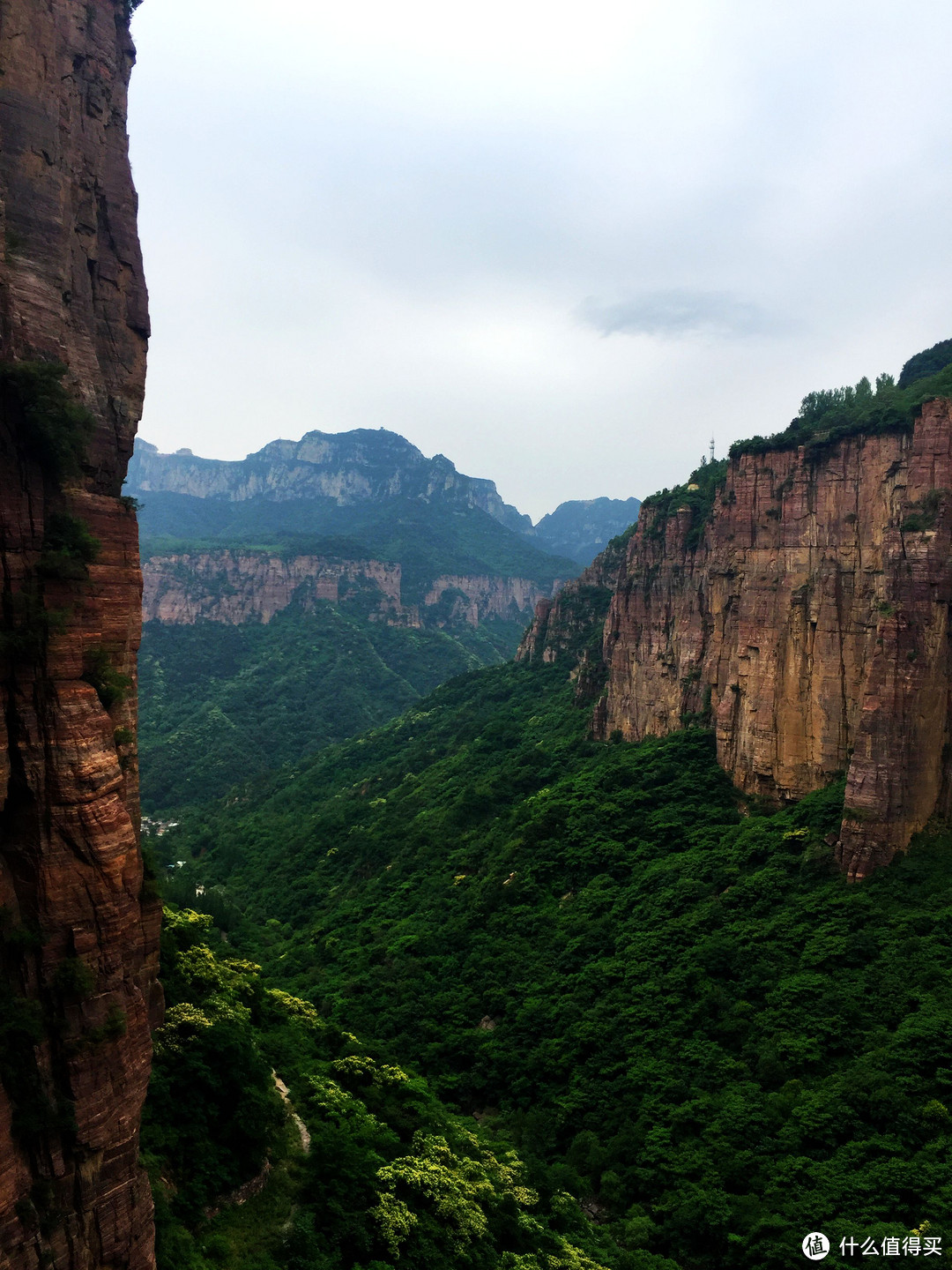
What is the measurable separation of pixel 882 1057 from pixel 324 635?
458 ft

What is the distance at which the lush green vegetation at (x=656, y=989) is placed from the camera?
2630 centimetres

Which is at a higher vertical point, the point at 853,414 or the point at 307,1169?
the point at 853,414

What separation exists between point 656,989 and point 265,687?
113 m

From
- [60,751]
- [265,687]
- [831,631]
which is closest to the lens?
[60,751]

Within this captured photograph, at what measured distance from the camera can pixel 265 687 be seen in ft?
459

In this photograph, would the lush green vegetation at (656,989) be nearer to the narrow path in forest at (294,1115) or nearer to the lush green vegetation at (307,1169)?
the lush green vegetation at (307,1169)

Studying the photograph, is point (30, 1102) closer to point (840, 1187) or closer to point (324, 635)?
point (840, 1187)

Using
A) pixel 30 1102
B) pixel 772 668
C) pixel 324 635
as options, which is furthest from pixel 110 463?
pixel 324 635

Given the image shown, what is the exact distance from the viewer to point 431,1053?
3834cm

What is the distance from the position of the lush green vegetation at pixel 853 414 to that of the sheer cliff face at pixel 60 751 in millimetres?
36858

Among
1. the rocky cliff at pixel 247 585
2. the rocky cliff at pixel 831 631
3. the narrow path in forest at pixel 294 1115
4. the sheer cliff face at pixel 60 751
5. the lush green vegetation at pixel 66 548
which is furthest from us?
the rocky cliff at pixel 247 585

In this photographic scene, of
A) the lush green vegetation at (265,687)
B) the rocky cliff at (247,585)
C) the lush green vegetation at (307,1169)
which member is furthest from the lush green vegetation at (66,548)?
the rocky cliff at (247,585)

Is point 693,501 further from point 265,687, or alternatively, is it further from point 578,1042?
point 265,687

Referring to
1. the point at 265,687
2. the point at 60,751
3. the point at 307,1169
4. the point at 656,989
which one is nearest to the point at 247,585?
the point at 265,687
